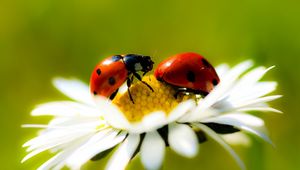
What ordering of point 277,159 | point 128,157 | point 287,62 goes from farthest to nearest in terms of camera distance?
point 287,62
point 277,159
point 128,157

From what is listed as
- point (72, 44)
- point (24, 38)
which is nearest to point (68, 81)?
point (72, 44)

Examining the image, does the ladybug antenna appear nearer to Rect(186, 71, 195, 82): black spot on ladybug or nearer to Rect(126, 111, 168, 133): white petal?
Rect(186, 71, 195, 82): black spot on ladybug

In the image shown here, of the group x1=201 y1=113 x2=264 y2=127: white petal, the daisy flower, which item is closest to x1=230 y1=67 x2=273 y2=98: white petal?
the daisy flower

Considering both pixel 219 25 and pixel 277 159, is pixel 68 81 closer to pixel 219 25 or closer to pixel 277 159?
pixel 277 159

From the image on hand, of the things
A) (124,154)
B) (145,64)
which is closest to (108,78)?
(145,64)

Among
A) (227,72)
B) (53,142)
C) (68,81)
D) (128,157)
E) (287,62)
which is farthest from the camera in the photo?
(287,62)

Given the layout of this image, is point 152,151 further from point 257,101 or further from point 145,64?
point 145,64

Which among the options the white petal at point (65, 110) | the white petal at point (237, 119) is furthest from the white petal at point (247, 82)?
the white petal at point (65, 110)
